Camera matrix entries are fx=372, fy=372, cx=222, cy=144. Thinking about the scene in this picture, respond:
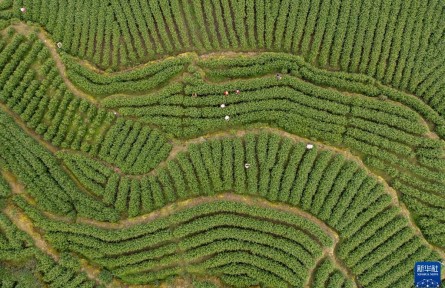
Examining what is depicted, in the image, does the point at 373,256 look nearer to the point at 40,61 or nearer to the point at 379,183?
the point at 379,183

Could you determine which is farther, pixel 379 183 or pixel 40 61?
pixel 40 61

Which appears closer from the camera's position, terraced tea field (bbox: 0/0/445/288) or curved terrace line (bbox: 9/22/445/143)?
terraced tea field (bbox: 0/0/445/288)

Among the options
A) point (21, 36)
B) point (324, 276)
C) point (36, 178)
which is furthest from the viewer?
point (21, 36)

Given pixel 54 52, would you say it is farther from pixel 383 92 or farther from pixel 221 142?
pixel 383 92

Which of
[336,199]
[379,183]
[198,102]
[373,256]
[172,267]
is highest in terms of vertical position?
[198,102]

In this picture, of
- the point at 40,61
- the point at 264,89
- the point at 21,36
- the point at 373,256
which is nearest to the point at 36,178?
the point at 40,61

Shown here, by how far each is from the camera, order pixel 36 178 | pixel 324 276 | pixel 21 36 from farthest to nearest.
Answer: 1. pixel 21 36
2. pixel 36 178
3. pixel 324 276

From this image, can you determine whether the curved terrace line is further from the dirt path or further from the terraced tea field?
the terraced tea field

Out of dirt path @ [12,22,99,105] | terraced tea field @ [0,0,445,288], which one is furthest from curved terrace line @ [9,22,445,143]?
terraced tea field @ [0,0,445,288]

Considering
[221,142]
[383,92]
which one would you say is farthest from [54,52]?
[383,92]
